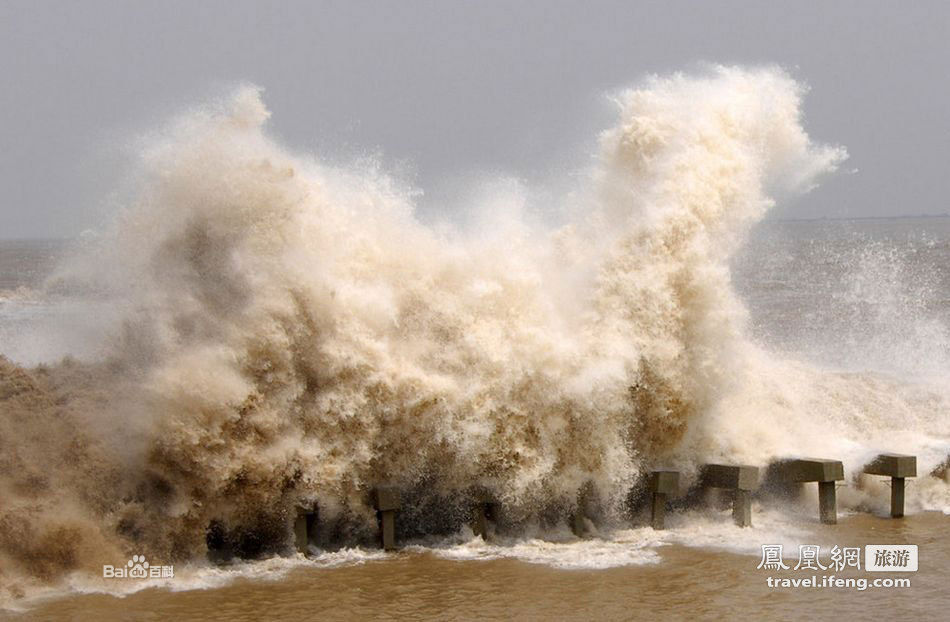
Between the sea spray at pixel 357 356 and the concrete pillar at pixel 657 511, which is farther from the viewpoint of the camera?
the concrete pillar at pixel 657 511

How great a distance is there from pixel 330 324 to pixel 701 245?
364cm

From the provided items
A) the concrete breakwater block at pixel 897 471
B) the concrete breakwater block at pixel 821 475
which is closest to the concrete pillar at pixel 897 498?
the concrete breakwater block at pixel 897 471

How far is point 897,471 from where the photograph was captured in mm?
10844

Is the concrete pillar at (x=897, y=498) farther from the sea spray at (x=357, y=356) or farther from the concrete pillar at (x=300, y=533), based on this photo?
the concrete pillar at (x=300, y=533)

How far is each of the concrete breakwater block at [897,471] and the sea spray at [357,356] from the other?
74cm

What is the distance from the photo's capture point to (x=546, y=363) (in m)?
10.1

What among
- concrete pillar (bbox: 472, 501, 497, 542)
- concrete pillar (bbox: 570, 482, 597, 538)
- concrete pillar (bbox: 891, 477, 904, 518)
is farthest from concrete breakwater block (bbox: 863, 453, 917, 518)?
concrete pillar (bbox: 472, 501, 497, 542)

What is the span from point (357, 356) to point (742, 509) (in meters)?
3.66

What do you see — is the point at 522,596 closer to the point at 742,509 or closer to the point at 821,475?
the point at 742,509

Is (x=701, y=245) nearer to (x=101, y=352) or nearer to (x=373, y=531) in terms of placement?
(x=373, y=531)

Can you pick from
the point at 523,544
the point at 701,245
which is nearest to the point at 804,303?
the point at 701,245

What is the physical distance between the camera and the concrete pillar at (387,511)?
935 cm

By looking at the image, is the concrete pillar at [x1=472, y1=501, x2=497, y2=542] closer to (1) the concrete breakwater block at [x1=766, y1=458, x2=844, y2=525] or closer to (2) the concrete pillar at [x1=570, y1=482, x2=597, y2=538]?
(2) the concrete pillar at [x1=570, y1=482, x2=597, y2=538]

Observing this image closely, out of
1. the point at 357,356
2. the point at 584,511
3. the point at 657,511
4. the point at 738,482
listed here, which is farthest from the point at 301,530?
the point at 738,482
